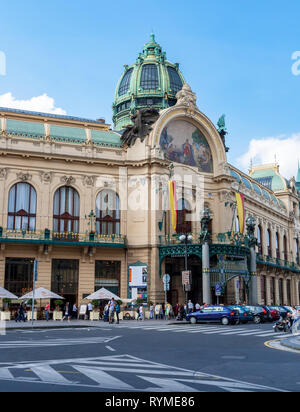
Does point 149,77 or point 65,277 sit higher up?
point 149,77

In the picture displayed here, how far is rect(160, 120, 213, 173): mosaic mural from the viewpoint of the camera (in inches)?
1908

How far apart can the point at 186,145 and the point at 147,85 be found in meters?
14.1

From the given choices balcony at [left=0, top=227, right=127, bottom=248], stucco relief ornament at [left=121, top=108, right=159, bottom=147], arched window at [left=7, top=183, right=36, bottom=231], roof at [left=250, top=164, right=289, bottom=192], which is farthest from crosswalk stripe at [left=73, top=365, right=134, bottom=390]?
roof at [left=250, top=164, right=289, bottom=192]

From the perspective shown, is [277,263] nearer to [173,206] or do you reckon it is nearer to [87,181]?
[173,206]

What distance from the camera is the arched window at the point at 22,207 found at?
42.0 meters

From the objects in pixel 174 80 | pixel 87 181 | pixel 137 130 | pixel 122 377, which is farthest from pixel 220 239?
pixel 122 377

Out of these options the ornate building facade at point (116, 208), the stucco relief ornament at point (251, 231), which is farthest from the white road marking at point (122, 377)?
the stucco relief ornament at point (251, 231)

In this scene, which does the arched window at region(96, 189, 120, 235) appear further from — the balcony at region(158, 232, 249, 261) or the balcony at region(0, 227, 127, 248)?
the balcony at region(158, 232, 249, 261)

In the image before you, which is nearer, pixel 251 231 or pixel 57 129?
pixel 57 129

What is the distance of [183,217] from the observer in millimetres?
48281

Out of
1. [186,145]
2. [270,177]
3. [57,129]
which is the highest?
[270,177]
